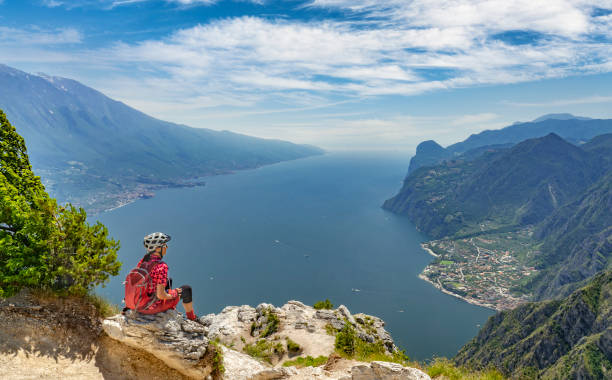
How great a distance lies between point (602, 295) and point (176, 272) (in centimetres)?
17145

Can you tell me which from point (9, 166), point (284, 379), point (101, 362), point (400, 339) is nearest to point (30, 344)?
point (101, 362)

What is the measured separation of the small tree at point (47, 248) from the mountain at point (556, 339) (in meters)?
77.2

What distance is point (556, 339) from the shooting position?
83.8 meters

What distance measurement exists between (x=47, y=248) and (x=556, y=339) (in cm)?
11889

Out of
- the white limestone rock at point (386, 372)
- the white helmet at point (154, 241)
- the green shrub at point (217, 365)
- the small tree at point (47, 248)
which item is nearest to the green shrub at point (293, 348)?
the white limestone rock at point (386, 372)

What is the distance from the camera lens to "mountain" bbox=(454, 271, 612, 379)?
2687 inches

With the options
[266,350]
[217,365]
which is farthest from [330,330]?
[217,365]

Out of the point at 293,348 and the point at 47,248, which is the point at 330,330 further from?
the point at 47,248

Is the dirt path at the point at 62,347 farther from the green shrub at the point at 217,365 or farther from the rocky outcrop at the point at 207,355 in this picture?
the green shrub at the point at 217,365

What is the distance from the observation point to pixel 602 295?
85625 mm

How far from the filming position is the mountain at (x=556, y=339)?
6825cm

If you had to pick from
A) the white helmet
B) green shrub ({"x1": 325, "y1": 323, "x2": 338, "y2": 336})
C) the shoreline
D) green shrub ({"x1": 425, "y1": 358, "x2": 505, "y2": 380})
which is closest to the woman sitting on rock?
the white helmet

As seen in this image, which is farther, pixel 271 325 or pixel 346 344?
pixel 271 325

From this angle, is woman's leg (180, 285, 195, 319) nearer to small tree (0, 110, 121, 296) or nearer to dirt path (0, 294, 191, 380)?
dirt path (0, 294, 191, 380)
